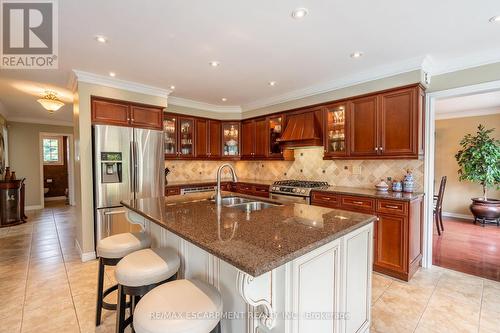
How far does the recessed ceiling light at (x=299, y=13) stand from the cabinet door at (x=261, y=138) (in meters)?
2.90

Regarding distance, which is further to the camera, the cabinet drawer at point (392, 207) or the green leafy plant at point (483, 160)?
the green leafy plant at point (483, 160)

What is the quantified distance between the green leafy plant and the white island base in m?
4.66

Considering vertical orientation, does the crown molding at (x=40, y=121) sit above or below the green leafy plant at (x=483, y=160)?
above

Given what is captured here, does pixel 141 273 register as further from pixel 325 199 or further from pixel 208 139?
pixel 208 139

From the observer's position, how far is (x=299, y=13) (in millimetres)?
2002

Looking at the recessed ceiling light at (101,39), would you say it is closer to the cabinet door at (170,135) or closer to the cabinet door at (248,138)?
the cabinet door at (170,135)

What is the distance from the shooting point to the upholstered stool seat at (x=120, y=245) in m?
1.92

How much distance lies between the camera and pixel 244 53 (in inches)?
110

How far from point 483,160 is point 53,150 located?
1251 cm

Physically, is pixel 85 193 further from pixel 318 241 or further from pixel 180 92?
pixel 318 241

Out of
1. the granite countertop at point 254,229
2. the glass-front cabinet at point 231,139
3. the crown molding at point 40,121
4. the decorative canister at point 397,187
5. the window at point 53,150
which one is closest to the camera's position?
the granite countertop at point 254,229

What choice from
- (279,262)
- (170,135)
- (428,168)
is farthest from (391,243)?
(170,135)

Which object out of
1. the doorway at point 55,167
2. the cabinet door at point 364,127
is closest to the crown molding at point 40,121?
the doorway at point 55,167

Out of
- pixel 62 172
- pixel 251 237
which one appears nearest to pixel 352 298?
pixel 251 237
